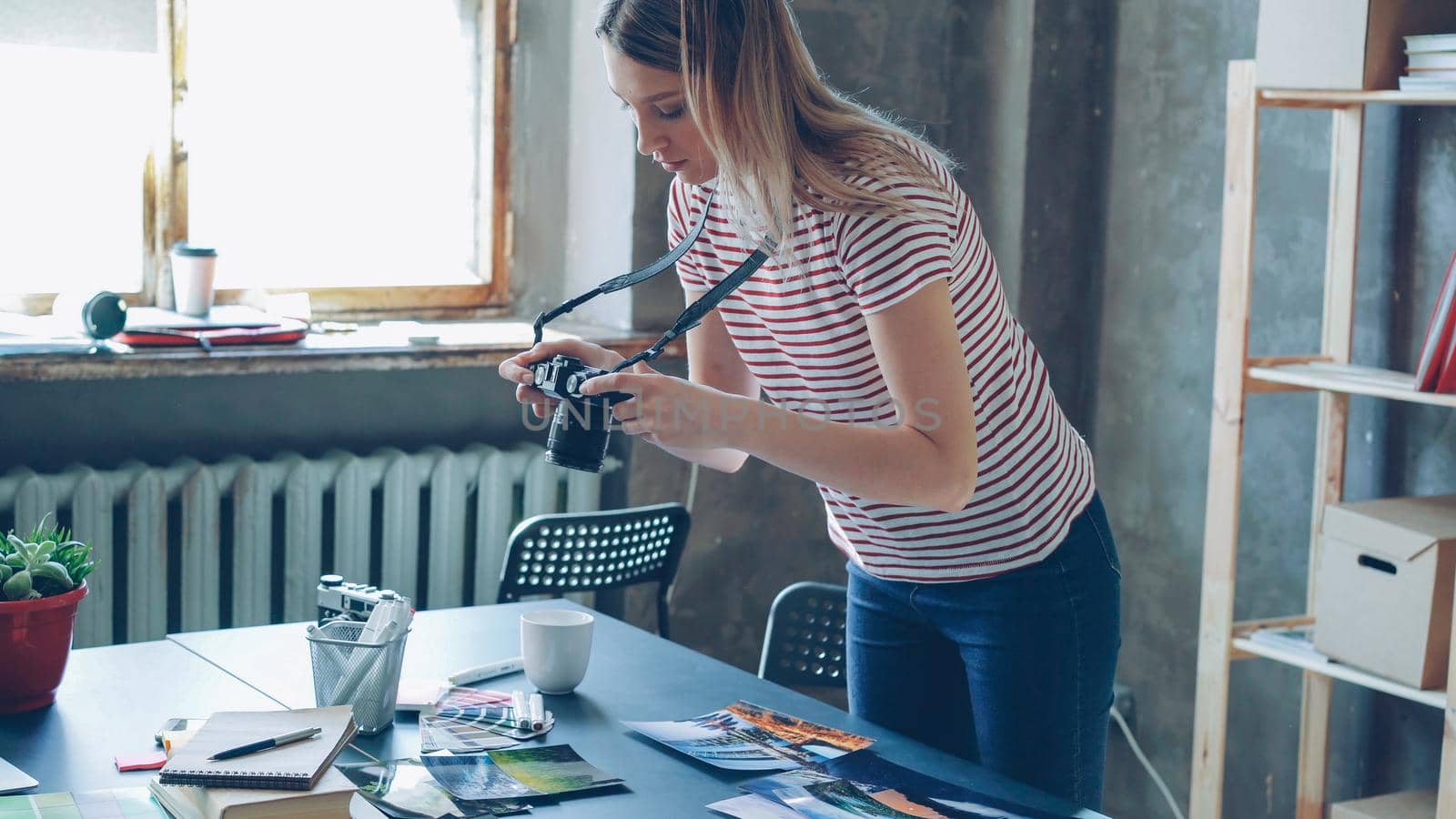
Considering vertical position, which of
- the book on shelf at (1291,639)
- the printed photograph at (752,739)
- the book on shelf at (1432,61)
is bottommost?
the book on shelf at (1291,639)

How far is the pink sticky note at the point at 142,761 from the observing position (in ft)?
4.19

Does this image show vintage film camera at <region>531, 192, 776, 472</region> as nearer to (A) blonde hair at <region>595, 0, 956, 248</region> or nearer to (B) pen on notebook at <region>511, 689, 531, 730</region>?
(A) blonde hair at <region>595, 0, 956, 248</region>

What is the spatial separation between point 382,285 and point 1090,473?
1.75m

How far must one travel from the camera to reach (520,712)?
1432 mm

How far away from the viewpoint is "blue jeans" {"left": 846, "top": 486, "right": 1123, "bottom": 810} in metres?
1.50

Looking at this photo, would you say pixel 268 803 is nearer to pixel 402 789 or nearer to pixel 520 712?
pixel 402 789

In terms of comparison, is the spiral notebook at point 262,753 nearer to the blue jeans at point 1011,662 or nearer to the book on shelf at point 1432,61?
the blue jeans at point 1011,662

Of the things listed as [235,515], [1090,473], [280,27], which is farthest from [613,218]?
[1090,473]

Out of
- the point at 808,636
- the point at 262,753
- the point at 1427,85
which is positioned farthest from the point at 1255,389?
the point at 262,753

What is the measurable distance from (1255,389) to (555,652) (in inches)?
54.4

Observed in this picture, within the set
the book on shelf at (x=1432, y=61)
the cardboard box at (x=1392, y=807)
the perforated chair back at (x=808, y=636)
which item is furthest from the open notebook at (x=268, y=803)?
the book on shelf at (x=1432, y=61)

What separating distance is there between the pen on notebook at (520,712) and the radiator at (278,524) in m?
1.27

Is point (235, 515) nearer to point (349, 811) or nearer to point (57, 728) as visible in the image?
point (57, 728)

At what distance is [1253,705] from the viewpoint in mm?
2744
